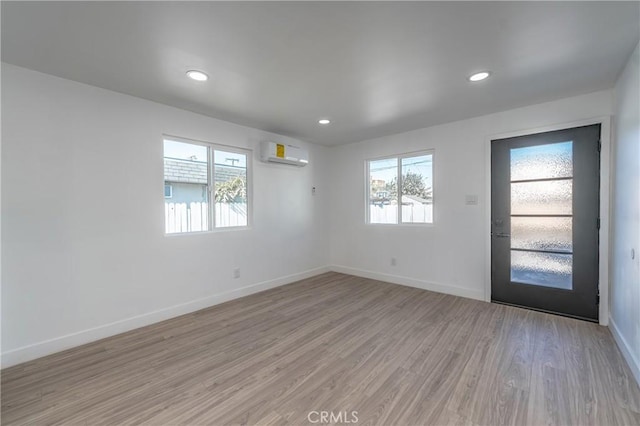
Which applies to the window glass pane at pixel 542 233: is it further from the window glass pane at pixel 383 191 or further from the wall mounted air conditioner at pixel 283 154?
the wall mounted air conditioner at pixel 283 154

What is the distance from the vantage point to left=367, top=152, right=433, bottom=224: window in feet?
14.0

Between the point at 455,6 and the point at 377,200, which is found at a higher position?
the point at 455,6

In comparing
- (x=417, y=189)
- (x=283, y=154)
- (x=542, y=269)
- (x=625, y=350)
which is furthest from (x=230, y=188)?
(x=625, y=350)

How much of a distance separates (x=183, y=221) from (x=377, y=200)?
3253mm

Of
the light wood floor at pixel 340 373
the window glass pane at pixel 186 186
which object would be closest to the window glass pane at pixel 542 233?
the light wood floor at pixel 340 373

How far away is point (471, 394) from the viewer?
186 centimetres

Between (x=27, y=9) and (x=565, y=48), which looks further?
(x=565, y=48)

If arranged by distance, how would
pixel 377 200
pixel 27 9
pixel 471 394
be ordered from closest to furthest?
pixel 27 9 < pixel 471 394 < pixel 377 200

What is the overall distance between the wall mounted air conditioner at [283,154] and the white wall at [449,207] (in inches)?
43.5

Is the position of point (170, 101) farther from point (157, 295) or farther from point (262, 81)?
point (157, 295)

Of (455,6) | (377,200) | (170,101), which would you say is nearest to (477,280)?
(377,200)

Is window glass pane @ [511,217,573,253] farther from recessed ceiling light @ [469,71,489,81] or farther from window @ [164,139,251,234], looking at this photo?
window @ [164,139,251,234]

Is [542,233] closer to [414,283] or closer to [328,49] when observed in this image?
[414,283]

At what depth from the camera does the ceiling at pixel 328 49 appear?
1677 mm
